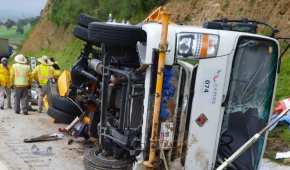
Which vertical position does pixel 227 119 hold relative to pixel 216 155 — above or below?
above

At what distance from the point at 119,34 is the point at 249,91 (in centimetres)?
182

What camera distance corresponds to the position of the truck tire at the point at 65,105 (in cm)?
998

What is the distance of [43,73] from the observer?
43.8ft

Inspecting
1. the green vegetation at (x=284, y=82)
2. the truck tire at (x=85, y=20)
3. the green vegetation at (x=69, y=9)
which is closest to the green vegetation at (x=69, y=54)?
the green vegetation at (x=69, y=9)

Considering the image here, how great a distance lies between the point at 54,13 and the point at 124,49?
24286mm

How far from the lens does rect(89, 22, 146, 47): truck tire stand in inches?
260

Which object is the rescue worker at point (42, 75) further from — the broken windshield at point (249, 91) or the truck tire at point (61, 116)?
the broken windshield at point (249, 91)

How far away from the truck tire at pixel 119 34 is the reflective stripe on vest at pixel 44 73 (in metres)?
6.67

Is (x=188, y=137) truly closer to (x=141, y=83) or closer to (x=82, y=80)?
(x=141, y=83)

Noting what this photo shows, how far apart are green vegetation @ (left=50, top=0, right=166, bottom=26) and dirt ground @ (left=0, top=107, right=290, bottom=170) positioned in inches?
385

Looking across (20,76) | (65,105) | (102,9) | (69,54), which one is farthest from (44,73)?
(69,54)

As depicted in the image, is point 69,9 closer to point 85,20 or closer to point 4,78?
point 4,78

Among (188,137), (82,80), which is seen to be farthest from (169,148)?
(82,80)

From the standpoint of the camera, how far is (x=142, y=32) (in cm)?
653
